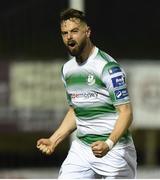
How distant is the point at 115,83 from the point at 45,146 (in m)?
0.66

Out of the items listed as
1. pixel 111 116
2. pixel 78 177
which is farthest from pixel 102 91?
pixel 78 177

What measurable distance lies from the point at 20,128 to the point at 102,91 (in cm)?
913

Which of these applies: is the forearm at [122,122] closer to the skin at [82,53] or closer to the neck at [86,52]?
the skin at [82,53]

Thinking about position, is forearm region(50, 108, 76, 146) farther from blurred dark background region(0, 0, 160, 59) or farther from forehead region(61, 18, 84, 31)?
blurred dark background region(0, 0, 160, 59)

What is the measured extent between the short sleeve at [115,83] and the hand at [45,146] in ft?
1.80

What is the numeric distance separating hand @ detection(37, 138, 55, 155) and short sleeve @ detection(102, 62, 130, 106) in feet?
1.80

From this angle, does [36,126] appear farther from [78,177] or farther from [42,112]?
[78,177]

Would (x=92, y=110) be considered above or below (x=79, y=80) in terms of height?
below

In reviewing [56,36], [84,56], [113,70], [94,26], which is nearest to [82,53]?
[84,56]

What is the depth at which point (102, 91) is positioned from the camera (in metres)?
5.82

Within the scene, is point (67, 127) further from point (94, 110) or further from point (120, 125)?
point (120, 125)

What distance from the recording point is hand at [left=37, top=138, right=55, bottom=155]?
592 cm

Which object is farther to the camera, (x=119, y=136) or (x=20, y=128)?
(x=20, y=128)

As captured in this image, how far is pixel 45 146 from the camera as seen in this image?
5.95 m
